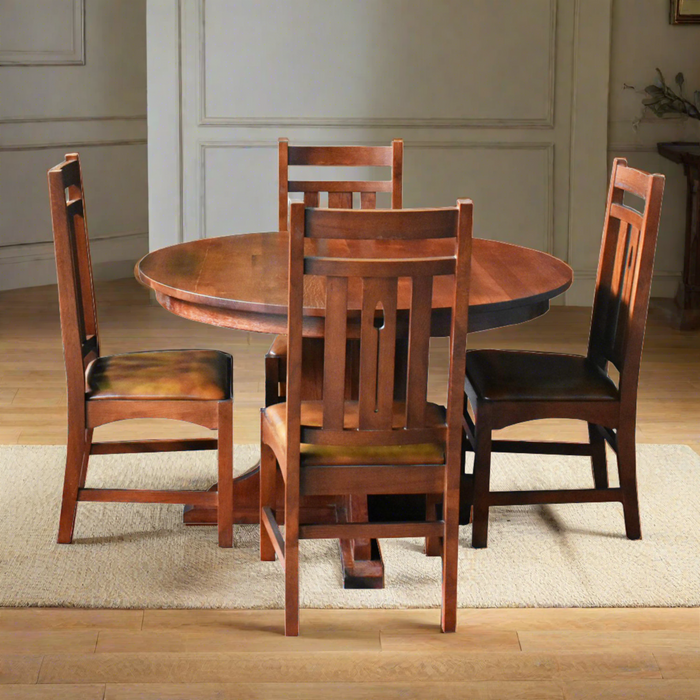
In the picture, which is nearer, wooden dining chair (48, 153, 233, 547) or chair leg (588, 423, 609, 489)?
wooden dining chair (48, 153, 233, 547)

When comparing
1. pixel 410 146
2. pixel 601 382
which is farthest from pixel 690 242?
pixel 601 382

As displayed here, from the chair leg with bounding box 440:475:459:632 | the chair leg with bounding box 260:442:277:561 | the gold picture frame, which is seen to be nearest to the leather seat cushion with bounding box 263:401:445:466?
the chair leg with bounding box 440:475:459:632

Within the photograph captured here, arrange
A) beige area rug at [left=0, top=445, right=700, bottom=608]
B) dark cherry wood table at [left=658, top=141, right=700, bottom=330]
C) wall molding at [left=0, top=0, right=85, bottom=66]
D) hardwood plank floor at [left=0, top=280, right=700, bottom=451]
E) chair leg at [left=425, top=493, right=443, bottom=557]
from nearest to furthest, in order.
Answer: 1. beige area rug at [left=0, top=445, right=700, bottom=608]
2. chair leg at [left=425, top=493, right=443, bottom=557]
3. hardwood plank floor at [left=0, top=280, right=700, bottom=451]
4. dark cherry wood table at [left=658, top=141, right=700, bottom=330]
5. wall molding at [left=0, top=0, right=85, bottom=66]

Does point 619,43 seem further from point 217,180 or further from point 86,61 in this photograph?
point 86,61

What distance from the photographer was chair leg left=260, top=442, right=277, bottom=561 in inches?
98.2

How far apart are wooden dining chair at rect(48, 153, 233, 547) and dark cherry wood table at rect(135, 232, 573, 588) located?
19 centimetres

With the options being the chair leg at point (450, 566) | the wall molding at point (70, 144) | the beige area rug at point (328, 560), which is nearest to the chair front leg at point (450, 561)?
the chair leg at point (450, 566)

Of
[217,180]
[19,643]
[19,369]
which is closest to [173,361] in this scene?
[19,643]

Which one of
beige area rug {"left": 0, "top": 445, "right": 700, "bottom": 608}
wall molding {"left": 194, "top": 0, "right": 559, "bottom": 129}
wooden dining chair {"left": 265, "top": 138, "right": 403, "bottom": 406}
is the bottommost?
beige area rug {"left": 0, "top": 445, "right": 700, "bottom": 608}

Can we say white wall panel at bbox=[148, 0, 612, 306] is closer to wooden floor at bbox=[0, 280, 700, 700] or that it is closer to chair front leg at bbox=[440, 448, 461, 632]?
wooden floor at bbox=[0, 280, 700, 700]

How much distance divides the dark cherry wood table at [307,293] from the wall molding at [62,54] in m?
3.37

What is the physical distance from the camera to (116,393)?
2.54 m

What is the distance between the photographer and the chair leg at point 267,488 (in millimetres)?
2494

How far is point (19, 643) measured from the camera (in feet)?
7.12
